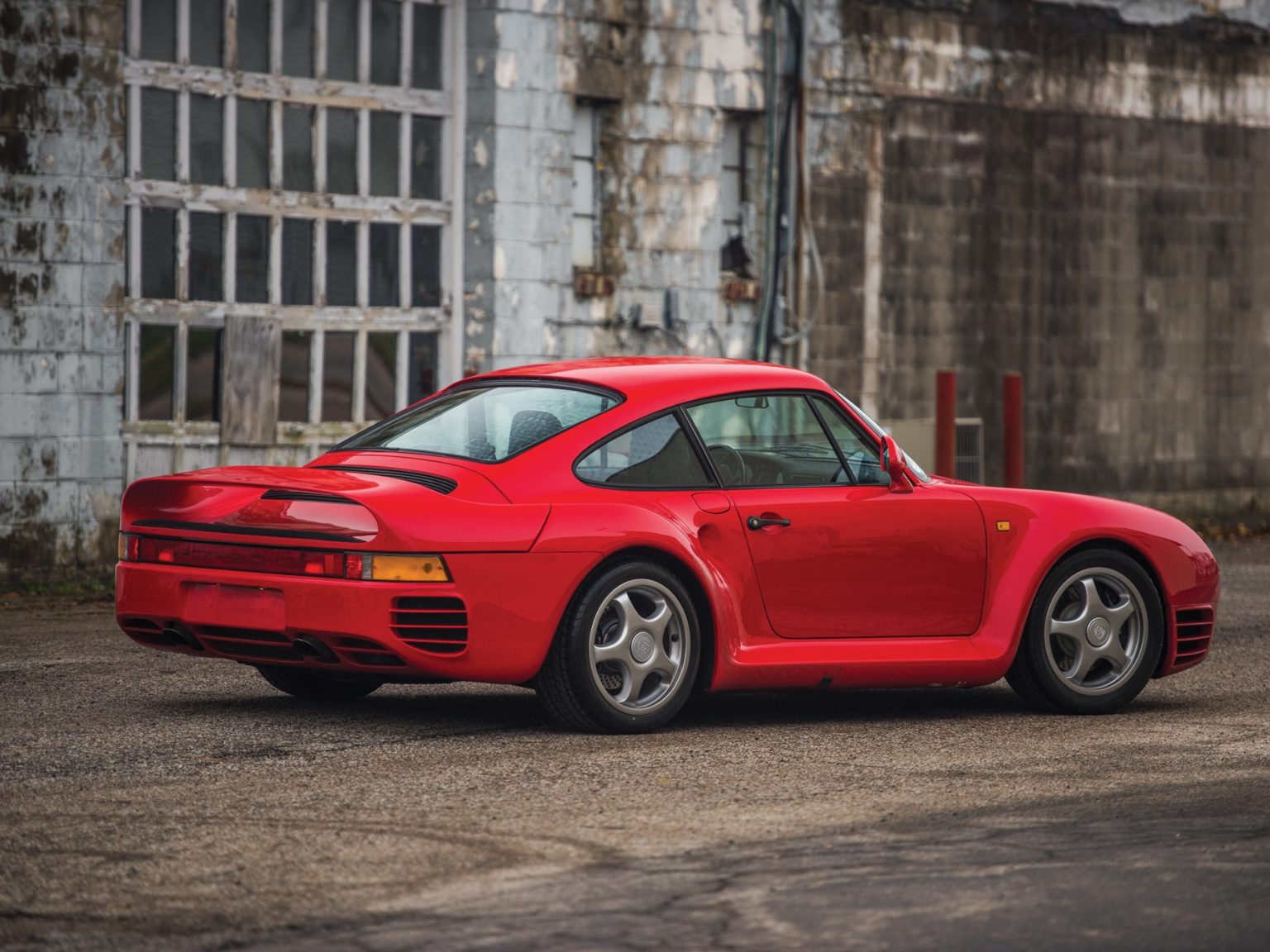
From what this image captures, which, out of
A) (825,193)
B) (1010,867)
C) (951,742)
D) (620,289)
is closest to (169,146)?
(620,289)

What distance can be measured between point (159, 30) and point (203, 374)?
2242 mm

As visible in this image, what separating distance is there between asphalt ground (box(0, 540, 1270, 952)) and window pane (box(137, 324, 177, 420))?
19.2 feet

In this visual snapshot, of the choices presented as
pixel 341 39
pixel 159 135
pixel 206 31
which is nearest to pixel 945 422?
pixel 341 39

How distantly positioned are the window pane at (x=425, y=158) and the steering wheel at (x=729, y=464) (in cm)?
827

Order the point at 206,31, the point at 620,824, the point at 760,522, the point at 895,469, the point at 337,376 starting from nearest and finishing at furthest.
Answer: the point at 620,824 → the point at 760,522 → the point at 895,469 → the point at 206,31 → the point at 337,376

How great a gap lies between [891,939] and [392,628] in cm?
284

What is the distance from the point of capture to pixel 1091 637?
889cm

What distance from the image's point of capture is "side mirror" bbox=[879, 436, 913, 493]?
8539 millimetres

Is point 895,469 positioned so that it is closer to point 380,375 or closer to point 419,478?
point 419,478

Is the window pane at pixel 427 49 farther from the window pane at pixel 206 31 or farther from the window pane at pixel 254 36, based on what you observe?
the window pane at pixel 206 31

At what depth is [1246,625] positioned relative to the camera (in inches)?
493

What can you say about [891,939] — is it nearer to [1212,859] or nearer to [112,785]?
[1212,859]

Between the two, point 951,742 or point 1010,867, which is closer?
point 1010,867

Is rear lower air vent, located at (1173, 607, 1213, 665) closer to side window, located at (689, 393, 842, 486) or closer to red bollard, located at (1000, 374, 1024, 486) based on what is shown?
side window, located at (689, 393, 842, 486)
